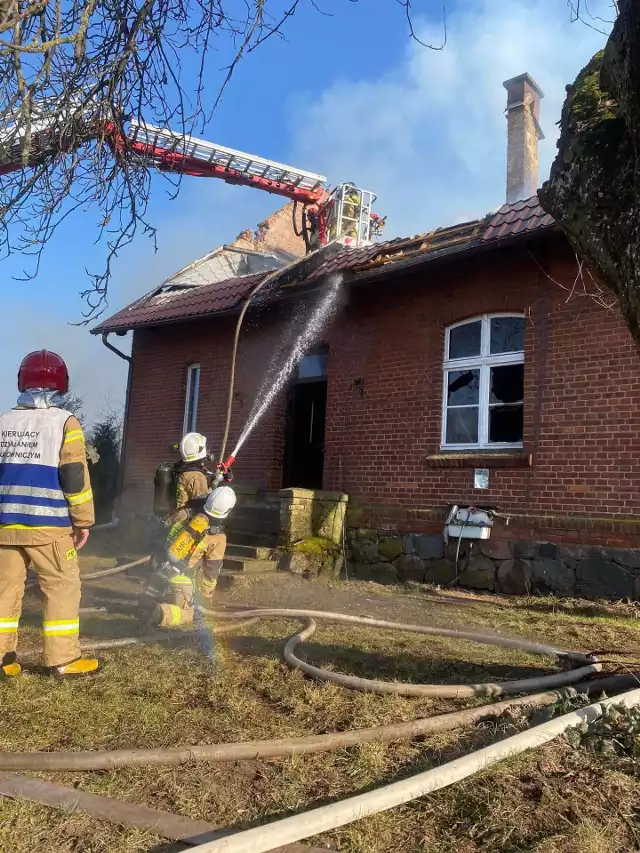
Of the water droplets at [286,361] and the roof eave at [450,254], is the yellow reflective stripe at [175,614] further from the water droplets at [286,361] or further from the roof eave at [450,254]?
the roof eave at [450,254]

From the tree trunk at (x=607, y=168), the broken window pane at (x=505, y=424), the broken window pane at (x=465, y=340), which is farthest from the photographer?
the broken window pane at (x=465, y=340)

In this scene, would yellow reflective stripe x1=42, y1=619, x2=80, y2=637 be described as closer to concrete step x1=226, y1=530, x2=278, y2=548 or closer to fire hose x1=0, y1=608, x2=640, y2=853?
fire hose x1=0, y1=608, x2=640, y2=853

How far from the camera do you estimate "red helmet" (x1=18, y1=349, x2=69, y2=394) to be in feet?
14.2

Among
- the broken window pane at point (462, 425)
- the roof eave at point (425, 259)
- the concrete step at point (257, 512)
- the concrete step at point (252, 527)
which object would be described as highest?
the roof eave at point (425, 259)

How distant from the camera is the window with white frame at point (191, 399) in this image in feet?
41.8

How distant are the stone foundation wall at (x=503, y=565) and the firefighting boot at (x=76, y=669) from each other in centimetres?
528

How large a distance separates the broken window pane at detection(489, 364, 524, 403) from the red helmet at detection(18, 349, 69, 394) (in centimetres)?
581

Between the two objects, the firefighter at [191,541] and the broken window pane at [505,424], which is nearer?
the firefighter at [191,541]

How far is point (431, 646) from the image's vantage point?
501 centimetres

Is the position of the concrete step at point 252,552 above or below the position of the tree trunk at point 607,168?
below

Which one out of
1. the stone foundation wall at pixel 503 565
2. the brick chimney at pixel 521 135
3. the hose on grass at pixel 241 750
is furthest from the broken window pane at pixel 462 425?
the brick chimney at pixel 521 135

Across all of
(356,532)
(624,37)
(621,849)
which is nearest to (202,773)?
(621,849)

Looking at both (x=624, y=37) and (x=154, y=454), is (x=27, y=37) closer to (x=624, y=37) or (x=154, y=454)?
(x=624, y=37)

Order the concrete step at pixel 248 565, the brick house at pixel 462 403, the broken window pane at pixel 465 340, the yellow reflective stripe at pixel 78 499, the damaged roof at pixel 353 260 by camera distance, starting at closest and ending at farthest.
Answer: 1. the yellow reflective stripe at pixel 78 499
2. the brick house at pixel 462 403
3. the damaged roof at pixel 353 260
4. the concrete step at pixel 248 565
5. the broken window pane at pixel 465 340
